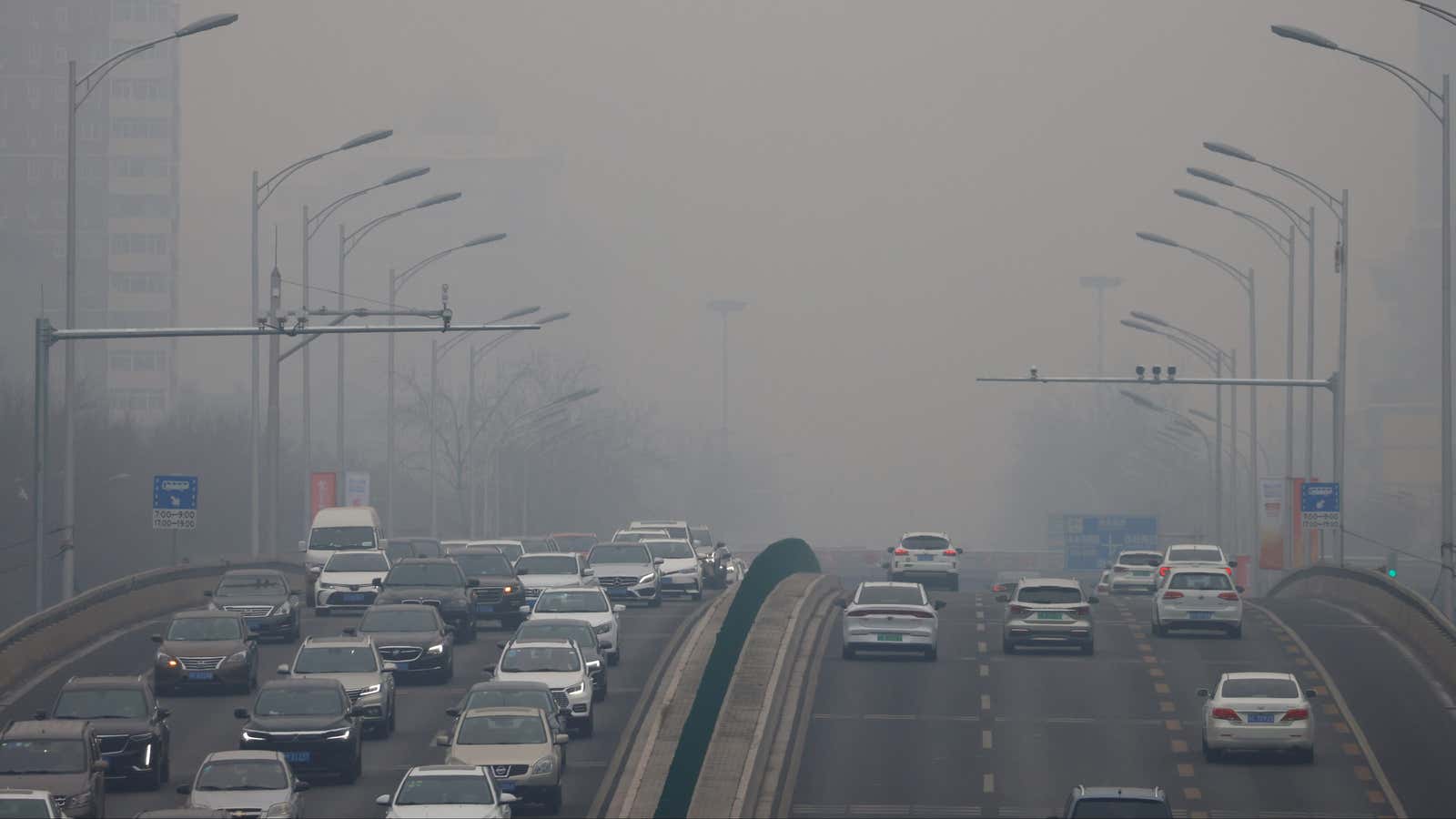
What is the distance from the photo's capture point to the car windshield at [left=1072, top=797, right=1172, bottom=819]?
21141 millimetres

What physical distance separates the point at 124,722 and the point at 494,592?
18898 mm

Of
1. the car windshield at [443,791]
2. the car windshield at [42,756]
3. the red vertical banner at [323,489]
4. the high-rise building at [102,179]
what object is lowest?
the car windshield at [443,791]

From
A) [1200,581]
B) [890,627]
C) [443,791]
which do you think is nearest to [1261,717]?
[890,627]

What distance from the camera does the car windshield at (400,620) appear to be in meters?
37.3

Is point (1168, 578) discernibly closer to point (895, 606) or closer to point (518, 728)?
point (895, 606)

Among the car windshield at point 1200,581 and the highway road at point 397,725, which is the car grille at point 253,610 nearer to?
the highway road at point 397,725

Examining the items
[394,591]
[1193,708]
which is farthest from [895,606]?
[394,591]

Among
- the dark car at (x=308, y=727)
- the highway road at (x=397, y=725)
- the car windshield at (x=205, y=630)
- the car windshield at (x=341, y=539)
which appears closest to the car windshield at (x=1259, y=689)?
the highway road at (x=397, y=725)

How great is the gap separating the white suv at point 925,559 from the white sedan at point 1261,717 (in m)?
30.1

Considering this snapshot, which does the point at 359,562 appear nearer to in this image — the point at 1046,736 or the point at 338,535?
the point at 338,535

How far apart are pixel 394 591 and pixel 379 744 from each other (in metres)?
11.0

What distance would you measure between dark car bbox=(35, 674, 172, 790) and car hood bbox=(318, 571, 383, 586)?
18470 millimetres

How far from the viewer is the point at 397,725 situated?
33594 millimetres

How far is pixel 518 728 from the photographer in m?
27.6
